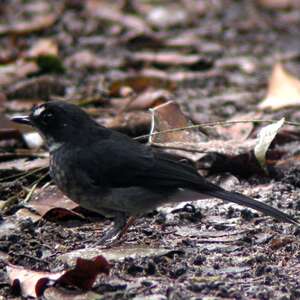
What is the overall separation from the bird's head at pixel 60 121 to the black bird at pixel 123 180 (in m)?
0.13

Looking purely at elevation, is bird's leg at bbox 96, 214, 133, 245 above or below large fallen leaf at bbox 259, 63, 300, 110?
above

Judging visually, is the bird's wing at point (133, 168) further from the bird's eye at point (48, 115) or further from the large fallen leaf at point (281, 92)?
the large fallen leaf at point (281, 92)

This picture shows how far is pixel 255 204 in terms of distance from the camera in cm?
523

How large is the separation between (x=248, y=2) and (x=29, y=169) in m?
7.24

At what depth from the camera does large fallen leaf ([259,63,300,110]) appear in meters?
8.26

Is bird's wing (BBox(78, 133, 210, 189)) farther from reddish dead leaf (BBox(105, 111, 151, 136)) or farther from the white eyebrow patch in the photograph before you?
reddish dead leaf (BBox(105, 111, 151, 136))

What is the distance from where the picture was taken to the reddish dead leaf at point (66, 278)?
428cm

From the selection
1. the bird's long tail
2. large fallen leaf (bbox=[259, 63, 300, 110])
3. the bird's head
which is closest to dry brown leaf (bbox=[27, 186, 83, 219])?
the bird's head

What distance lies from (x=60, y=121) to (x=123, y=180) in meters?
0.61

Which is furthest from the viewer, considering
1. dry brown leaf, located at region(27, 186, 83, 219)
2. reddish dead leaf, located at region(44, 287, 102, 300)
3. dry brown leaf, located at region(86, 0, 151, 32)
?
dry brown leaf, located at region(86, 0, 151, 32)

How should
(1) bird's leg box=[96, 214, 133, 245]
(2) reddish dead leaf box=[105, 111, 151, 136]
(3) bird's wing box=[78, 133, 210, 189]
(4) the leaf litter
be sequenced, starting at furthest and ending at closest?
(2) reddish dead leaf box=[105, 111, 151, 136], (3) bird's wing box=[78, 133, 210, 189], (1) bird's leg box=[96, 214, 133, 245], (4) the leaf litter

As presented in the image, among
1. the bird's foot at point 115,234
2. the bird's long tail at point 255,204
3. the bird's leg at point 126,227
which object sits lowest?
the bird's leg at point 126,227

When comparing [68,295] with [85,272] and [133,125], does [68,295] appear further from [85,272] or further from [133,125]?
[133,125]

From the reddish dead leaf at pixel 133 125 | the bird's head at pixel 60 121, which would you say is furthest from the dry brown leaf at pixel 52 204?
the reddish dead leaf at pixel 133 125
